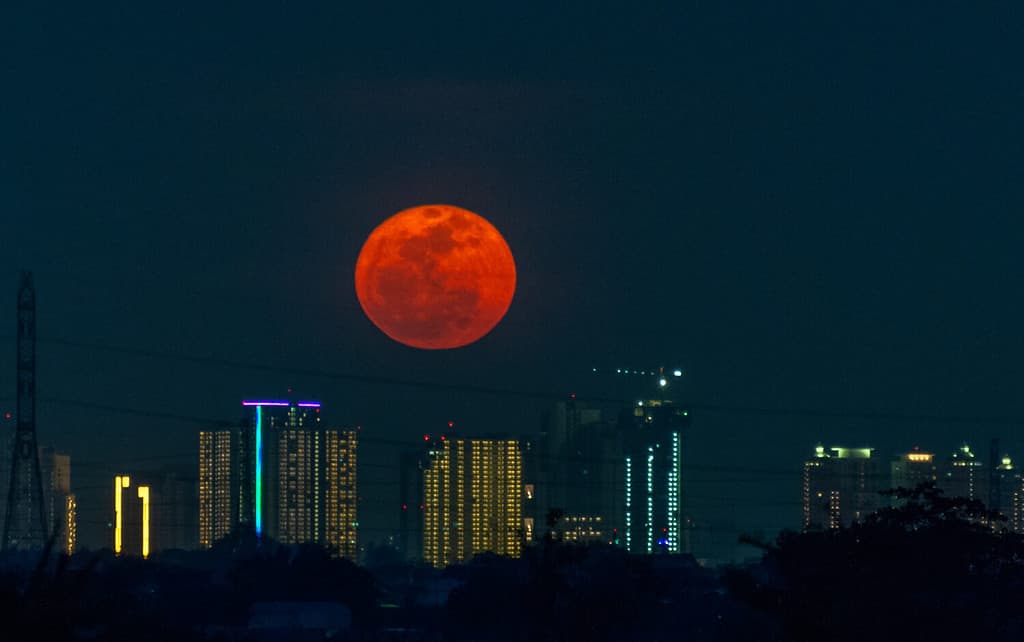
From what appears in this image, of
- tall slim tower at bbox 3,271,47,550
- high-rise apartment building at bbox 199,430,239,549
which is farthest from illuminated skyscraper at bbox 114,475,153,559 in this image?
tall slim tower at bbox 3,271,47,550

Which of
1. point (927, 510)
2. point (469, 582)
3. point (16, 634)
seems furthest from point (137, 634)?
point (469, 582)

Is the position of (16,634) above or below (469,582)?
above

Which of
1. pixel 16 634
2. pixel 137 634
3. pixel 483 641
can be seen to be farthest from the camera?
pixel 483 641

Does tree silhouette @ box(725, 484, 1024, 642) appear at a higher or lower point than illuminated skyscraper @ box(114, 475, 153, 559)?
higher

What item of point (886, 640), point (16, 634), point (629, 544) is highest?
point (16, 634)

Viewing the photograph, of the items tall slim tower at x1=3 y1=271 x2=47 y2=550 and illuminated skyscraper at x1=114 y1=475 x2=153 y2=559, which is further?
illuminated skyscraper at x1=114 y1=475 x2=153 y2=559

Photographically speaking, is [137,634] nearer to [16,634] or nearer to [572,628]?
[16,634]

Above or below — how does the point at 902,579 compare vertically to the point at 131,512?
above

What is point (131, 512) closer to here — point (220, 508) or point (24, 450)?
point (220, 508)

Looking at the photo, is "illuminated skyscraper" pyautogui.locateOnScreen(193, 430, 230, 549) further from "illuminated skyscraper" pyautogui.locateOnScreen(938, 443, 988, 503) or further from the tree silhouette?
the tree silhouette

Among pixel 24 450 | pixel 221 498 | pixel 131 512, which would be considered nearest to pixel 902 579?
pixel 24 450

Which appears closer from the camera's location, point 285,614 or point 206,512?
point 285,614
